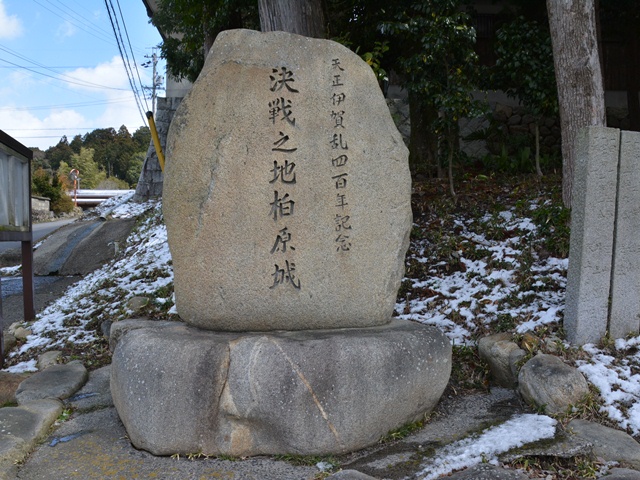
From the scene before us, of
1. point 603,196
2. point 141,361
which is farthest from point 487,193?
point 141,361

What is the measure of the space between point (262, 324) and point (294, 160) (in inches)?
47.8

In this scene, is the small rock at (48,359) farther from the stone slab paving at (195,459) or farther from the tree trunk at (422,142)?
the tree trunk at (422,142)

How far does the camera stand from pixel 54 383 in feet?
15.9

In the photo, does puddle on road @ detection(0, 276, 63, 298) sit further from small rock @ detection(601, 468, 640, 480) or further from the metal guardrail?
the metal guardrail

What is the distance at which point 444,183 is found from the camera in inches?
355

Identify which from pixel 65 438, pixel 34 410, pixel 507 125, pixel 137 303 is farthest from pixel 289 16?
pixel 507 125

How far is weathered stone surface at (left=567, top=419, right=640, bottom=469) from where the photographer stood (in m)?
3.48

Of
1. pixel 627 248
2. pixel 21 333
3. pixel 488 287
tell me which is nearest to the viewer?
pixel 627 248

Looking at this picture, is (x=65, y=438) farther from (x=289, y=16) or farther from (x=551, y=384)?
(x=289, y=16)

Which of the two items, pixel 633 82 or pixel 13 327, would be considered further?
pixel 633 82

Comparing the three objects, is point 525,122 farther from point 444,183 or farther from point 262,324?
point 262,324

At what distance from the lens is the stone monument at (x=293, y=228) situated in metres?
3.69

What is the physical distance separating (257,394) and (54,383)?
238 centimetres

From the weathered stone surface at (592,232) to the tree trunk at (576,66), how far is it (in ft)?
6.49
